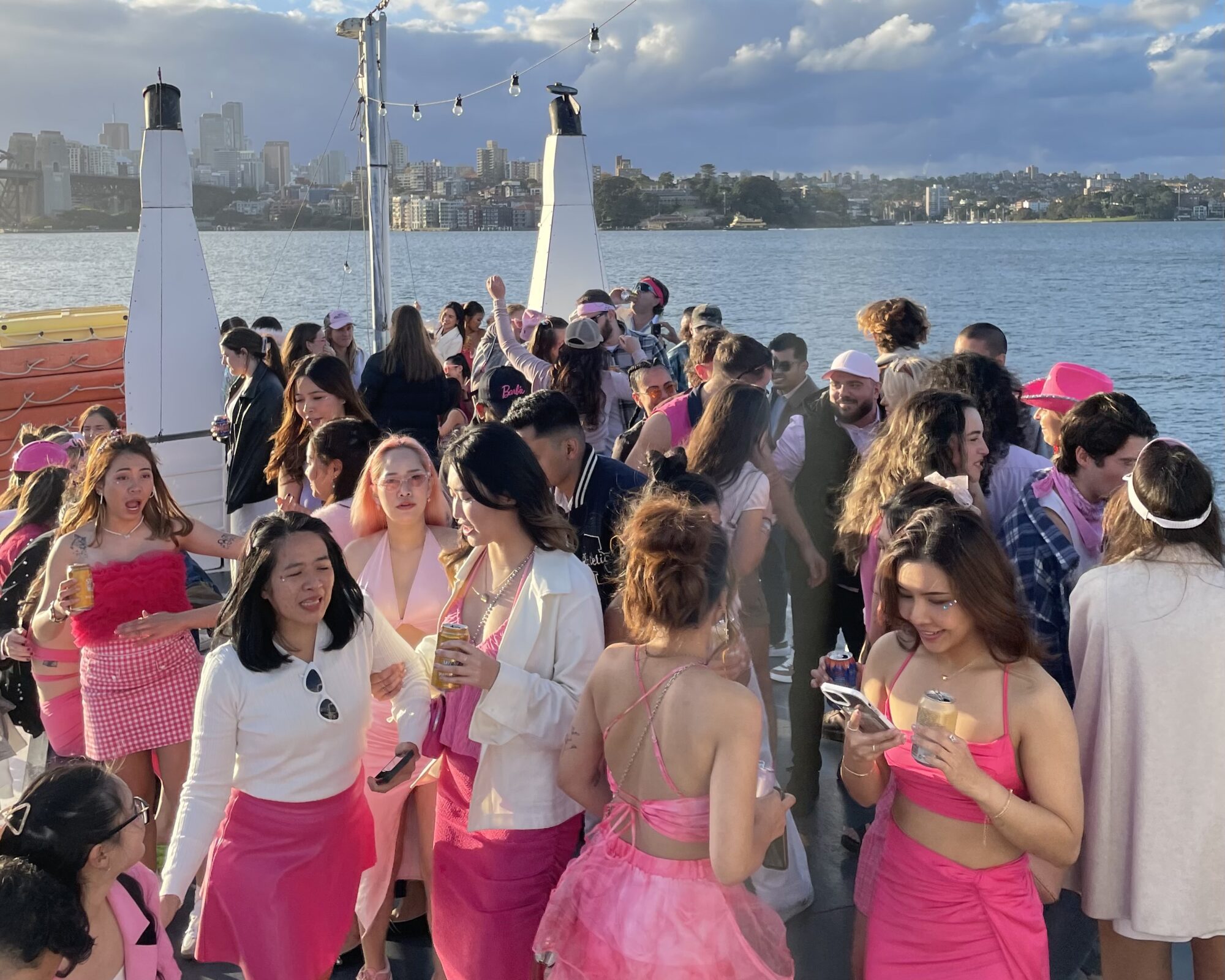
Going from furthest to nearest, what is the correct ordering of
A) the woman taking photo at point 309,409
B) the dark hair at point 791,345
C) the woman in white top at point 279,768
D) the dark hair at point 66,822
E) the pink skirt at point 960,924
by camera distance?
the dark hair at point 791,345, the woman taking photo at point 309,409, the woman in white top at point 279,768, the pink skirt at point 960,924, the dark hair at point 66,822

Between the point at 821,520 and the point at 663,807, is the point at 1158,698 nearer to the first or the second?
the point at 663,807

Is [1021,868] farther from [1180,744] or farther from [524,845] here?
[524,845]

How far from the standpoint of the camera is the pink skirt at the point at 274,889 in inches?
109

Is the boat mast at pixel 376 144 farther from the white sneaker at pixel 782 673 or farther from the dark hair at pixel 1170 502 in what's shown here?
the dark hair at pixel 1170 502

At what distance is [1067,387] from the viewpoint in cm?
404

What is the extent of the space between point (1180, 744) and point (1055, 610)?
67 centimetres

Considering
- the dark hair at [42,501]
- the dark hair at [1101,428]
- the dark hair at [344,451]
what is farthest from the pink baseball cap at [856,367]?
the dark hair at [42,501]

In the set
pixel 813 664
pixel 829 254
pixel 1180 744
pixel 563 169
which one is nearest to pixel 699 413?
pixel 813 664

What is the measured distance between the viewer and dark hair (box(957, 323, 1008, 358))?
5234 millimetres

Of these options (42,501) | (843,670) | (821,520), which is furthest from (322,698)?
(821,520)

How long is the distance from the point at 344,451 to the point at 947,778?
8.16ft

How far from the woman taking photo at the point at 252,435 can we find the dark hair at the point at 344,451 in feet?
7.72

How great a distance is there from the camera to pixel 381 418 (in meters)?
6.61

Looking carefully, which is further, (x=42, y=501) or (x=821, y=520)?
(x=821, y=520)
